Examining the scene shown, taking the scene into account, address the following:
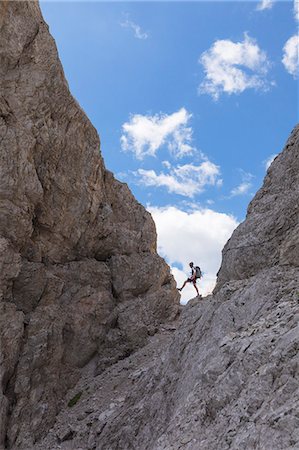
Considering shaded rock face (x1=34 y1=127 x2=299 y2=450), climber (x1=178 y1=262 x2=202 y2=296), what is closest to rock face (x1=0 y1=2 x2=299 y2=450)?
shaded rock face (x1=34 y1=127 x2=299 y2=450)

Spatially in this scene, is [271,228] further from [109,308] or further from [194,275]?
[109,308]

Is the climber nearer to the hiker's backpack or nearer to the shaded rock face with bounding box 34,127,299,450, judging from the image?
the hiker's backpack

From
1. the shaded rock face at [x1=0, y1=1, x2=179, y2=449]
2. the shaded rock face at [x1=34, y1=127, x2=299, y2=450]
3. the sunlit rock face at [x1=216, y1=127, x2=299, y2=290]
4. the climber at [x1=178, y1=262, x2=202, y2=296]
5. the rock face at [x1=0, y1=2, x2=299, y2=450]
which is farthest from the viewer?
the climber at [x1=178, y1=262, x2=202, y2=296]

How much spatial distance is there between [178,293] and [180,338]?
2154 cm

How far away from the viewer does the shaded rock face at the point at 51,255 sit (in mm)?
27062

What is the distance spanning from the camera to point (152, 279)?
38594 mm

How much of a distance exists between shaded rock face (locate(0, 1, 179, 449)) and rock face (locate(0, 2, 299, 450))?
11cm

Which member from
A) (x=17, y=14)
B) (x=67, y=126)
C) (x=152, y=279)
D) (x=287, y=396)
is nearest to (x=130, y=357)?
(x=152, y=279)

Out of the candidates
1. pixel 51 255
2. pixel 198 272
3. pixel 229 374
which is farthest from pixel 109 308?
pixel 229 374

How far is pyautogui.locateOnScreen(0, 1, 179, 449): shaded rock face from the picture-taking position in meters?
27.1

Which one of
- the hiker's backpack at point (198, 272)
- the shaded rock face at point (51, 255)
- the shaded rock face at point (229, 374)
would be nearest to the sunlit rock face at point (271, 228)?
the shaded rock face at point (229, 374)

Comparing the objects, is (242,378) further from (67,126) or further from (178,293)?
(178,293)

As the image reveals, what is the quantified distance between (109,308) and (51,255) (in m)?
7.15

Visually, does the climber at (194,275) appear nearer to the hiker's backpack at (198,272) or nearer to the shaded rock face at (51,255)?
the hiker's backpack at (198,272)
